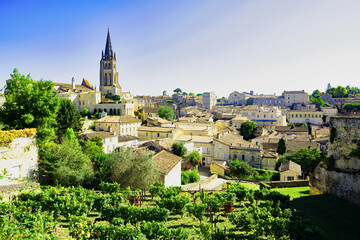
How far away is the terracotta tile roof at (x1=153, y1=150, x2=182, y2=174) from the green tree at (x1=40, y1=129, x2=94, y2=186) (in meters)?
6.21

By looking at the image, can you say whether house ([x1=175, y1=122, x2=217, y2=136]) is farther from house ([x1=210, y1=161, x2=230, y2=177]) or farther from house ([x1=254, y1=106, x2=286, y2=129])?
house ([x1=254, y1=106, x2=286, y2=129])

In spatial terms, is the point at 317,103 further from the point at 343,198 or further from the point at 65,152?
the point at 65,152

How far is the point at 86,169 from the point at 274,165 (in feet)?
94.5

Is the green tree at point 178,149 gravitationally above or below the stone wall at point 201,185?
above

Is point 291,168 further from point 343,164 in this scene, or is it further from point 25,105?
point 25,105

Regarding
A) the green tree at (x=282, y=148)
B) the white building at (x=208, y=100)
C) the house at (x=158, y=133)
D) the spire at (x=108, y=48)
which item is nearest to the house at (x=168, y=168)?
the house at (x=158, y=133)

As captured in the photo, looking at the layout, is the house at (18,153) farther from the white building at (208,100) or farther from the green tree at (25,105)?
the white building at (208,100)

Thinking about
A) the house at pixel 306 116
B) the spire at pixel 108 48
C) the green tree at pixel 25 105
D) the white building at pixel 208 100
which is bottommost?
the house at pixel 306 116

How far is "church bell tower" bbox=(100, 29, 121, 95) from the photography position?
7962 centimetres

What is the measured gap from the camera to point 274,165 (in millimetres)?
37219

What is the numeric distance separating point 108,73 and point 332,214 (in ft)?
256

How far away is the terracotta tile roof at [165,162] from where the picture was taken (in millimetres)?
21700

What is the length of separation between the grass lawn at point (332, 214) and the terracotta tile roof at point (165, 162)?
10399 mm

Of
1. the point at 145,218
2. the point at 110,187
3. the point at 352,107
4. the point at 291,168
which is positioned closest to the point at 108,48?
the point at 291,168
